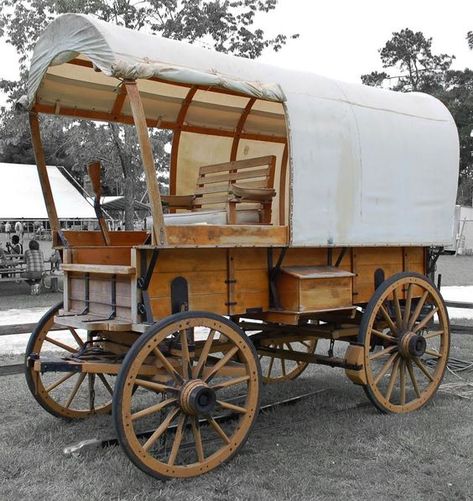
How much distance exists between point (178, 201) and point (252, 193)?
1.36 metres

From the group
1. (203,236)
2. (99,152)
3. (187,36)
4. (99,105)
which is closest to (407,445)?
(203,236)

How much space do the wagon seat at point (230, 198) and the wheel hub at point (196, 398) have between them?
1254 millimetres

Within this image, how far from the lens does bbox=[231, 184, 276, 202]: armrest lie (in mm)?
4707

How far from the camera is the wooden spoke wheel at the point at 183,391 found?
380cm

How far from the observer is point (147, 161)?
3.91 meters

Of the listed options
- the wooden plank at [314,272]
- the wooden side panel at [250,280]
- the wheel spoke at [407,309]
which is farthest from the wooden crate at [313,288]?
the wheel spoke at [407,309]

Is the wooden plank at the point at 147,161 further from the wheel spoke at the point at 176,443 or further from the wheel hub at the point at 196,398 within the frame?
the wheel spoke at the point at 176,443

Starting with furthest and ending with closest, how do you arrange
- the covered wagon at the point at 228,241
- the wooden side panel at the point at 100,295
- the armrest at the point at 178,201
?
the armrest at the point at 178,201 < the wooden side panel at the point at 100,295 < the covered wagon at the point at 228,241

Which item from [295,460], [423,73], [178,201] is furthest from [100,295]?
[423,73]

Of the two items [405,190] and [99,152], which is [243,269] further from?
[99,152]

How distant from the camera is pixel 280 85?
4695 mm

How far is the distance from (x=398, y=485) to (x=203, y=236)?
1.91m

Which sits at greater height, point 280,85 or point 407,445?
point 280,85

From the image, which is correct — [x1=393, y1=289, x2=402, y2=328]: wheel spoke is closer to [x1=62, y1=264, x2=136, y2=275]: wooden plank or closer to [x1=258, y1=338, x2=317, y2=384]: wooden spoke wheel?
[x1=258, y1=338, x2=317, y2=384]: wooden spoke wheel
